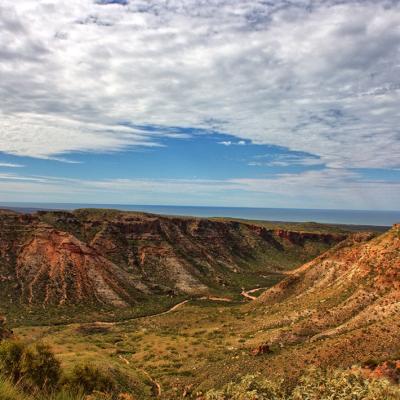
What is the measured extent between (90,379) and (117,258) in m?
68.9

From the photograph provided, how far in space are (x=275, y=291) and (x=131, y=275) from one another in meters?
36.8

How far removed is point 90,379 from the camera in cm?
2616

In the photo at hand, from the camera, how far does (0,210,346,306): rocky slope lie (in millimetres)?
77500

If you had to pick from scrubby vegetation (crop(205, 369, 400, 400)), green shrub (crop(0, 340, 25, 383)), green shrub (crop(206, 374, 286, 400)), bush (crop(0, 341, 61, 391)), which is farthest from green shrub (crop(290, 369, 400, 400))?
green shrub (crop(0, 340, 25, 383))

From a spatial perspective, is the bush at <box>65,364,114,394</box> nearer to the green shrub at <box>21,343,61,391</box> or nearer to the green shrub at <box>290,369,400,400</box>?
the green shrub at <box>21,343,61,391</box>

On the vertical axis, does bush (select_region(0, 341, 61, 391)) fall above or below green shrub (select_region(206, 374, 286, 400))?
above

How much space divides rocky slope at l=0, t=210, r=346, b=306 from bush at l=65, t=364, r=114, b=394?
49.1 metres

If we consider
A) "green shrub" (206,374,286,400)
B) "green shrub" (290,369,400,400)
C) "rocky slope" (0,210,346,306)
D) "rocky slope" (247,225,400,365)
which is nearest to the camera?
"green shrub" (290,369,400,400)

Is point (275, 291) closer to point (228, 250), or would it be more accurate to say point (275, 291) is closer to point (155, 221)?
point (155, 221)

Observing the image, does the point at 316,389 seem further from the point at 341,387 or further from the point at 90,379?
the point at 90,379

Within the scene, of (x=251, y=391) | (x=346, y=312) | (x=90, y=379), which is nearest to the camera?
(x=251, y=391)

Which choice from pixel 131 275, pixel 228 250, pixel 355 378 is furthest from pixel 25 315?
pixel 228 250

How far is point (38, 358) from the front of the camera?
21.9 metres

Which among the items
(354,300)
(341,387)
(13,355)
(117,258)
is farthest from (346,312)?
(117,258)
